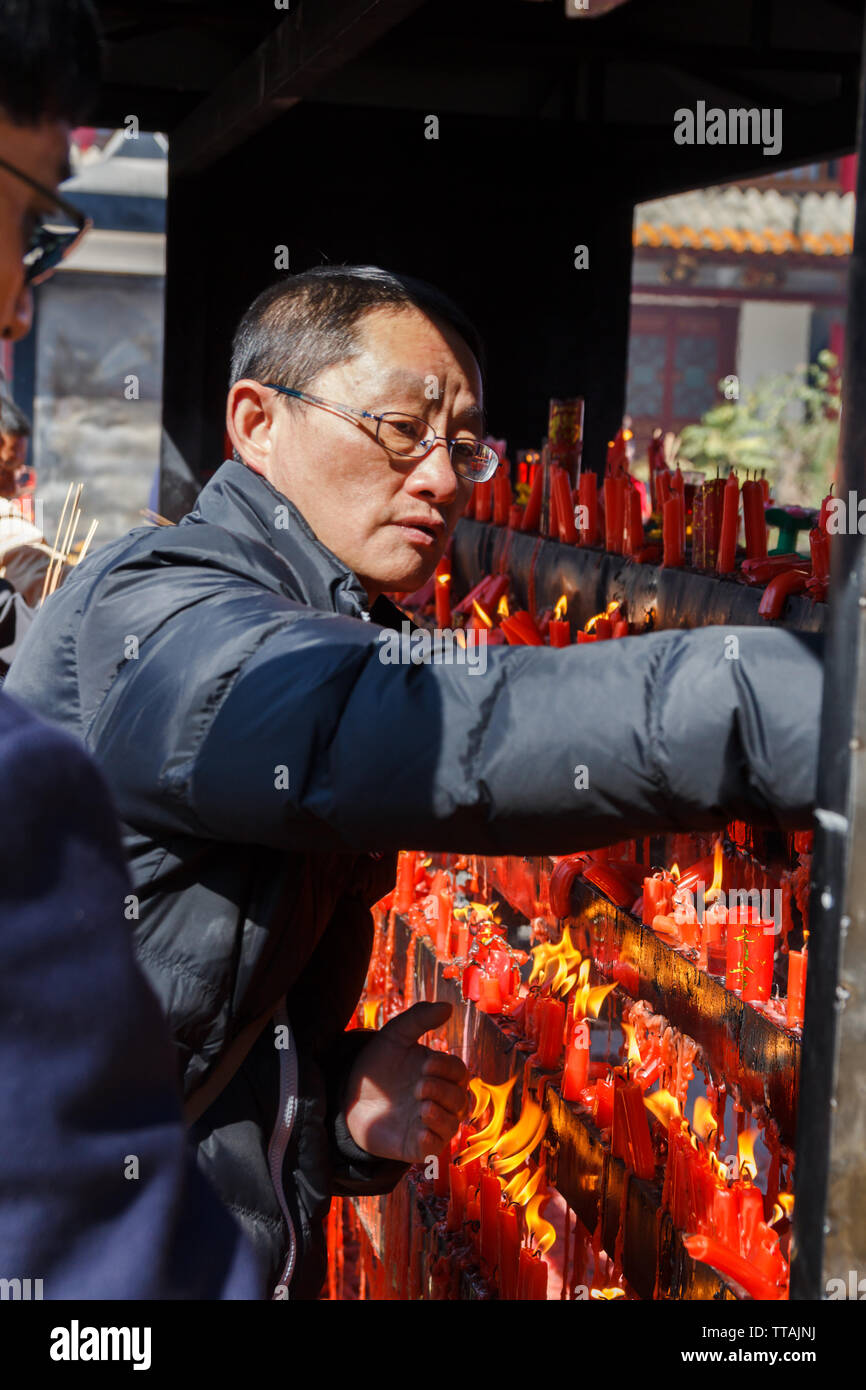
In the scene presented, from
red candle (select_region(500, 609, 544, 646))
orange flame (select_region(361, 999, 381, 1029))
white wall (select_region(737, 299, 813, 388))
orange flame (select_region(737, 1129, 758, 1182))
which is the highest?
white wall (select_region(737, 299, 813, 388))

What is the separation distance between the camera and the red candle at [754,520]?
8.77 ft

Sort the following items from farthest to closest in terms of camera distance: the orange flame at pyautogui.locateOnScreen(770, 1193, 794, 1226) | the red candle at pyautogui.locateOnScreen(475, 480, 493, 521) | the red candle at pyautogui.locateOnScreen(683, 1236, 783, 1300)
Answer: the red candle at pyautogui.locateOnScreen(475, 480, 493, 521), the orange flame at pyautogui.locateOnScreen(770, 1193, 794, 1226), the red candle at pyautogui.locateOnScreen(683, 1236, 783, 1300)

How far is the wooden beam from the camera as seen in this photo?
3188 mm

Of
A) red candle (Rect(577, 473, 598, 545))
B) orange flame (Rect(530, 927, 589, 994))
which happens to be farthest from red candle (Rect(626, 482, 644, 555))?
orange flame (Rect(530, 927, 589, 994))

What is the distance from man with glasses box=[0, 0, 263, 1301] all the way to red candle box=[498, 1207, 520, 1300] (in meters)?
1.74

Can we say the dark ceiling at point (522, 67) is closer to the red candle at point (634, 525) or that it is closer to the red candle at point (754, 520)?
the red candle at point (634, 525)

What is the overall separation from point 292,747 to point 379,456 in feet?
2.00

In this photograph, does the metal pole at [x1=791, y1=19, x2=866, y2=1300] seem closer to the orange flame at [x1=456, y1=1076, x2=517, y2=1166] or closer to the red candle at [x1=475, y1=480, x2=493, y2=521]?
the orange flame at [x1=456, y1=1076, x2=517, y2=1166]

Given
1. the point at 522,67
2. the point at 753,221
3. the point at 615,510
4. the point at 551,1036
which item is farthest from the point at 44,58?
the point at 753,221

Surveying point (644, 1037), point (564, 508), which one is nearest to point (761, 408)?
point (564, 508)

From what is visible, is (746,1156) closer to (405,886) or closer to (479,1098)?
(479,1098)

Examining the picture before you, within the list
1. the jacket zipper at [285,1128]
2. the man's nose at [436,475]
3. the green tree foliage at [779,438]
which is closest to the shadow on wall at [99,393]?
the green tree foliage at [779,438]

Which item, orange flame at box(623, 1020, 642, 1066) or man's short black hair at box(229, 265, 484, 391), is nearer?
man's short black hair at box(229, 265, 484, 391)

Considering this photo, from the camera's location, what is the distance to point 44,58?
870 millimetres
